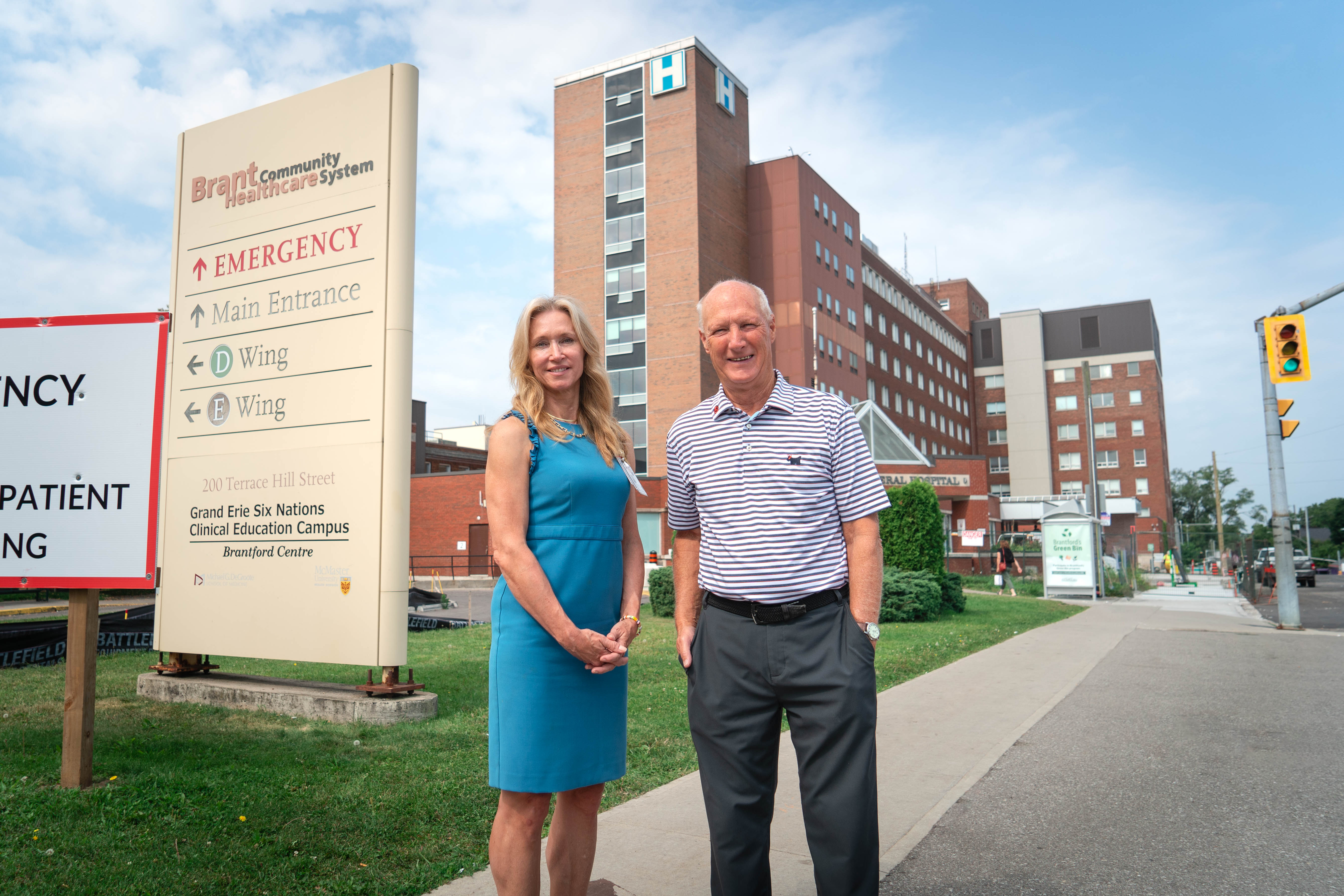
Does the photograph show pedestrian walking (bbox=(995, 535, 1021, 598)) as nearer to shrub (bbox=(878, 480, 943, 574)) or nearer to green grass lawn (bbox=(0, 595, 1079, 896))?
shrub (bbox=(878, 480, 943, 574))

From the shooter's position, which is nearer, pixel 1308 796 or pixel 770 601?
pixel 770 601

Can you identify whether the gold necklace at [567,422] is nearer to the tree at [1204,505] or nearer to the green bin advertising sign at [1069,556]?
the green bin advertising sign at [1069,556]

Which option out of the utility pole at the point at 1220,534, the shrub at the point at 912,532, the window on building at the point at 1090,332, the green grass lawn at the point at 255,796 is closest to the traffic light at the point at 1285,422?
the shrub at the point at 912,532

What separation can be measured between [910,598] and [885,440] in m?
22.7

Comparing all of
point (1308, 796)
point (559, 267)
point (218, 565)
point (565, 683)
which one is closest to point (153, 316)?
point (218, 565)

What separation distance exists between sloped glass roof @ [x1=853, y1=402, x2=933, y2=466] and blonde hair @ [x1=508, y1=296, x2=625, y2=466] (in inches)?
1228

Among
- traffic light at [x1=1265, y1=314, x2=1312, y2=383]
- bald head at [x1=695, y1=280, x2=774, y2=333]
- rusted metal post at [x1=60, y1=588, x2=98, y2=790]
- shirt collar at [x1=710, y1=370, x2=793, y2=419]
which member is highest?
traffic light at [x1=1265, y1=314, x2=1312, y2=383]

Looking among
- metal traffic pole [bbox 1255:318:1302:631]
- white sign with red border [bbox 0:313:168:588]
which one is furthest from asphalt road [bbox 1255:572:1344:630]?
white sign with red border [bbox 0:313:168:588]

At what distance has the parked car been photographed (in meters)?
32.0

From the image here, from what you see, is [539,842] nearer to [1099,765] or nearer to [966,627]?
[1099,765]

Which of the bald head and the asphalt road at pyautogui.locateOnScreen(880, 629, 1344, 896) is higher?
the bald head

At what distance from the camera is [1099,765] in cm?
580

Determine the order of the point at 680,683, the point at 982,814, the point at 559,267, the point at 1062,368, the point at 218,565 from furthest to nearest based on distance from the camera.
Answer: the point at 1062,368 → the point at 559,267 → the point at 680,683 → the point at 218,565 → the point at 982,814

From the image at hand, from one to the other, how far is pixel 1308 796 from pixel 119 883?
6063 mm
